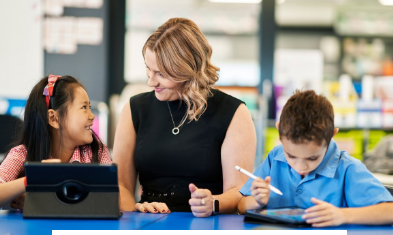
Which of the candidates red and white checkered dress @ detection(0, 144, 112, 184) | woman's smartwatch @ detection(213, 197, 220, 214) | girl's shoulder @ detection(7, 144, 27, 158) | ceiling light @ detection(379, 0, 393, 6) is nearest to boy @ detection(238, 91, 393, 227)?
woman's smartwatch @ detection(213, 197, 220, 214)

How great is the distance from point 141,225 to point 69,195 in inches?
10.6

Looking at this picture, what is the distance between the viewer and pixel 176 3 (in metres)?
6.86

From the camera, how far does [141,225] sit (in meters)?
1.35

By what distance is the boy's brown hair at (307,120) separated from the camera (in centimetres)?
142

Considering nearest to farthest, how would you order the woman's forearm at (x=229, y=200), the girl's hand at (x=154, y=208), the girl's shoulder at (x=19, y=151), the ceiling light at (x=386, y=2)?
the girl's hand at (x=154, y=208), the woman's forearm at (x=229, y=200), the girl's shoulder at (x=19, y=151), the ceiling light at (x=386, y=2)

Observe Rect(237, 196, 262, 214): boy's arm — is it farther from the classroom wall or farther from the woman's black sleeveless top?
the classroom wall

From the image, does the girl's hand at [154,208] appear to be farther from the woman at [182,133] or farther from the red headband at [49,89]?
the red headband at [49,89]

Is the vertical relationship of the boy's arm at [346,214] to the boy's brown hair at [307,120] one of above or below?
below

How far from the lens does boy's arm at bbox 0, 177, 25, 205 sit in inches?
63.1

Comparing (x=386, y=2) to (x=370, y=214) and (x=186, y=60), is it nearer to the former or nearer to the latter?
(x=186, y=60)

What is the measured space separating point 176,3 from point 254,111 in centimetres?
208

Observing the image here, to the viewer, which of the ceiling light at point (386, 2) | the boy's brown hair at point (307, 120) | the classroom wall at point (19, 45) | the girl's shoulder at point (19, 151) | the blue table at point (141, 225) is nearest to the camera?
the blue table at point (141, 225)

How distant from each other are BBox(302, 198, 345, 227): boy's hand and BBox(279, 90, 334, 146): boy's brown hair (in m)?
0.20

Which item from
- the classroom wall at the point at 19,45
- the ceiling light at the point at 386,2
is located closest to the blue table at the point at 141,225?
the classroom wall at the point at 19,45
